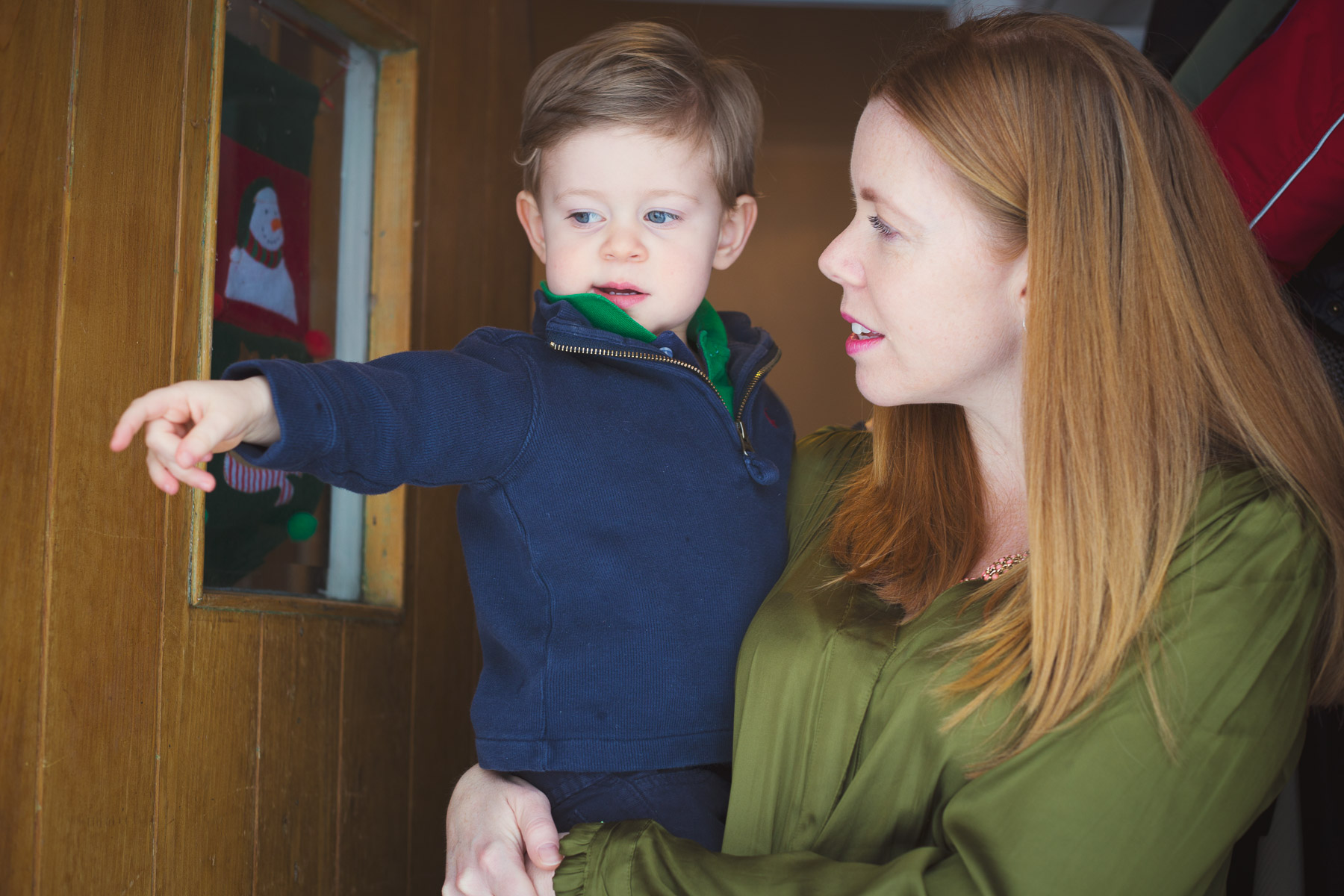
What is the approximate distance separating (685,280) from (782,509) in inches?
13.1

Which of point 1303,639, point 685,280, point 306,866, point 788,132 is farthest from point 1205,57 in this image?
point 788,132

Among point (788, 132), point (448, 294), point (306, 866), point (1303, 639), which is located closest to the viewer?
point (1303, 639)

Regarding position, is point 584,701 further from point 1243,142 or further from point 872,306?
point 1243,142

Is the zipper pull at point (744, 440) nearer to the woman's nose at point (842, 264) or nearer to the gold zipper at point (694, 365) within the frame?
the gold zipper at point (694, 365)

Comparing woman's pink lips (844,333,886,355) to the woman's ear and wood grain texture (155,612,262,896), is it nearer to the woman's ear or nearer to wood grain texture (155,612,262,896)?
the woman's ear

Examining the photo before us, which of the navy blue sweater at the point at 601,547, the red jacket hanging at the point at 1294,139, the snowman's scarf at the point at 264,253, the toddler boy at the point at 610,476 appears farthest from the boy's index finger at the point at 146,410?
the red jacket hanging at the point at 1294,139

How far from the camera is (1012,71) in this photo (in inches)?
49.6

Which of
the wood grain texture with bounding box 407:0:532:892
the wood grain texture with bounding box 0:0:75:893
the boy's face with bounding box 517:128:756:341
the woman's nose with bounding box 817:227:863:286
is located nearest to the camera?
the wood grain texture with bounding box 0:0:75:893

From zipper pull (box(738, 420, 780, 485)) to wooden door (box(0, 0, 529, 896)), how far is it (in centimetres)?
70

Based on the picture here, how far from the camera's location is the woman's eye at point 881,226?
132 cm

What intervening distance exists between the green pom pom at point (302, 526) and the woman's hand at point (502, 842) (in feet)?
2.16

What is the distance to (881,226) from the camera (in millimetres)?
1335

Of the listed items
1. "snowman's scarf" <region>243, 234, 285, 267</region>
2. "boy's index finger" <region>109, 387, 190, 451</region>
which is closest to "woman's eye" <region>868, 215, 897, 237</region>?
"boy's index finger" <region>109, 387, 190, 451</region>

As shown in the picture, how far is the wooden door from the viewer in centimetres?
116
